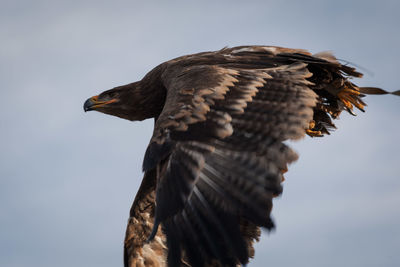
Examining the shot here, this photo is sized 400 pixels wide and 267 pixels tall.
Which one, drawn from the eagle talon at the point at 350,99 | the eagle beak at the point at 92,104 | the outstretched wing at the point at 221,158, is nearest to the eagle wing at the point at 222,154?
the outstretched wing at the point at 221,158

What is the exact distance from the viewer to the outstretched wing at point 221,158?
5484 millimetres

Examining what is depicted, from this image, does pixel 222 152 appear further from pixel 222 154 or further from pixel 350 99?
pixel 350 99

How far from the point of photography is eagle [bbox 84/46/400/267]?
551 cm

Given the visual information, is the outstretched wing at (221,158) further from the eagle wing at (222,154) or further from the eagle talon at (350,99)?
the eagle talon at (350,99)

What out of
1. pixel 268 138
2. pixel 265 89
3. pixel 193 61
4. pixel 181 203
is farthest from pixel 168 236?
pixel 193 61

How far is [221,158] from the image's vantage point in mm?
5816

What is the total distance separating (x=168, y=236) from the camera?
562cm

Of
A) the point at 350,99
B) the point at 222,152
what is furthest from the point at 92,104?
the point at 222,152

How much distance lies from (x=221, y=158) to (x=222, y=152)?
6cm

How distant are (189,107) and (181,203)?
1.04 metres

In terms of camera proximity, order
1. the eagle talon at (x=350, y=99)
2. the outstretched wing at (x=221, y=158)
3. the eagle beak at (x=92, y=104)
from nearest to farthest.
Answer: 1. the outstretched wing at (x=221, y=158)
2. the eagle talon at (x=350, y=99)
3. the eagle beak at (x=92, y=104)

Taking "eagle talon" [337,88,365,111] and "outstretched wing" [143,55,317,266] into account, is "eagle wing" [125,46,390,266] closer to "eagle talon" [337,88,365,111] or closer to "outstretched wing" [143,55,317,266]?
"outstretched wing" [143,55,317,266]

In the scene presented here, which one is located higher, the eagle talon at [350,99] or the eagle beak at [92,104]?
the eagle beak at [92,104]

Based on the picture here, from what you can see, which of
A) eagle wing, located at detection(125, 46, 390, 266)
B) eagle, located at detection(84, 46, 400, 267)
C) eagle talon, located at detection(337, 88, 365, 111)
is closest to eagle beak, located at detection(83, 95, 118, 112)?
eagle, located at detection(84, 46, 400, 267)
